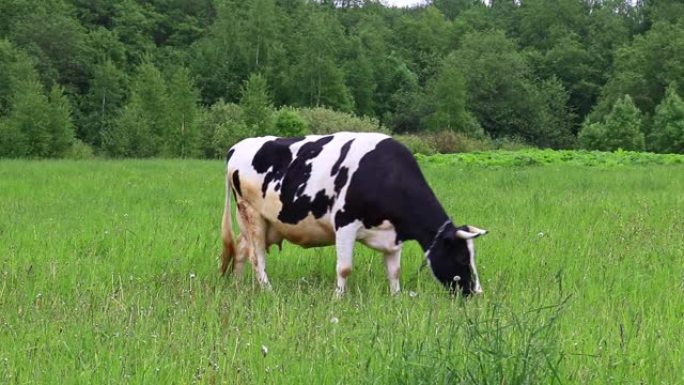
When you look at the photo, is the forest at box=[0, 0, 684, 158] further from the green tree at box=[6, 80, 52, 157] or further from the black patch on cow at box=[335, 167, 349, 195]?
the black patch on cow at box=[335, 167, 349, 195]

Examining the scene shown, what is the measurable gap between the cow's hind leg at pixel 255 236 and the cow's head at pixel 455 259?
172cm

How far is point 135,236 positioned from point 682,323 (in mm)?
6248

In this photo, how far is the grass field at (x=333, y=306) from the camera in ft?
13.0

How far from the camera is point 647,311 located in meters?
5.80

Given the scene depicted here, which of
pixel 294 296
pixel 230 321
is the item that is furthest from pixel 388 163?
pixel 230 321

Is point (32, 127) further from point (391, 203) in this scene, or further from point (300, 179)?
point (391, 203)

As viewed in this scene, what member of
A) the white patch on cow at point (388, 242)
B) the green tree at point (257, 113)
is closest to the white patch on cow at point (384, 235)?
the white patch on cow at point (388, 242)

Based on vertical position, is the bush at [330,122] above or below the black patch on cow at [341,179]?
below

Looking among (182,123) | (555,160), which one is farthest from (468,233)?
(182,123)

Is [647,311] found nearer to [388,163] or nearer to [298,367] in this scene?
[388,163]

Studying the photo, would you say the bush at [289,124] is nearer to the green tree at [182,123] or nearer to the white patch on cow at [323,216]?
the green tree at [182,123]

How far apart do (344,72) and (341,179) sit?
8399 centimetres

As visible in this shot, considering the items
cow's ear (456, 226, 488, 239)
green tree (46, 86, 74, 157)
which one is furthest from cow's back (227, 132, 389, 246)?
green tree (46, 86, 74, 157)

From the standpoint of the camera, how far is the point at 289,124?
1999 inches
